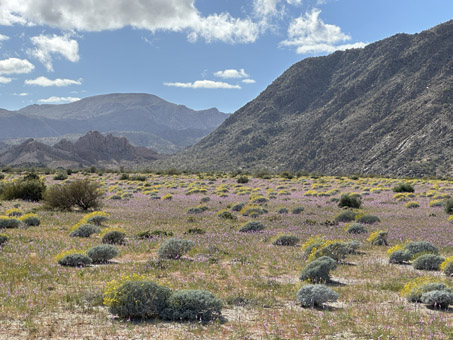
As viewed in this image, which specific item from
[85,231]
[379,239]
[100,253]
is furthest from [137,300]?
[379,239]

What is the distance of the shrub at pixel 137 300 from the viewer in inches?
248

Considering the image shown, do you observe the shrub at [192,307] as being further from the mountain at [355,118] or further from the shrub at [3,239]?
the mountain at [355,118]

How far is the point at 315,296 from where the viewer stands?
6996 mm

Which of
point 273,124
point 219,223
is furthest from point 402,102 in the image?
point 219,223

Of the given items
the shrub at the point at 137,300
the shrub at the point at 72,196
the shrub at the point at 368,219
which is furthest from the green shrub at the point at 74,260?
the shrub at the point at 368,219

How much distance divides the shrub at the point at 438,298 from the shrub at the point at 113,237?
979 centimetres

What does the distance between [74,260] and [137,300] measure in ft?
14.0

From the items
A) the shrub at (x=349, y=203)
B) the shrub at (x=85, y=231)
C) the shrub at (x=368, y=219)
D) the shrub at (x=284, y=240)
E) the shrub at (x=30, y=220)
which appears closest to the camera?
the shrub at (x=284, y=240)

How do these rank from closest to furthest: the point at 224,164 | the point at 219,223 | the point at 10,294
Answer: the point at 10,294, the point at 219,223, the point at 224,164

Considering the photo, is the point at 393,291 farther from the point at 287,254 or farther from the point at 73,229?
the point at 73,229

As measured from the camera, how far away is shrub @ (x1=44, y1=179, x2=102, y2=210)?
21719 millimetres

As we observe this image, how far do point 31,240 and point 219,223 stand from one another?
8731 millimetres

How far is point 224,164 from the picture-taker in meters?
107

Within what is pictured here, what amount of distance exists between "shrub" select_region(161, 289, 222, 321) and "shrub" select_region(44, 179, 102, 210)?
17381mm
